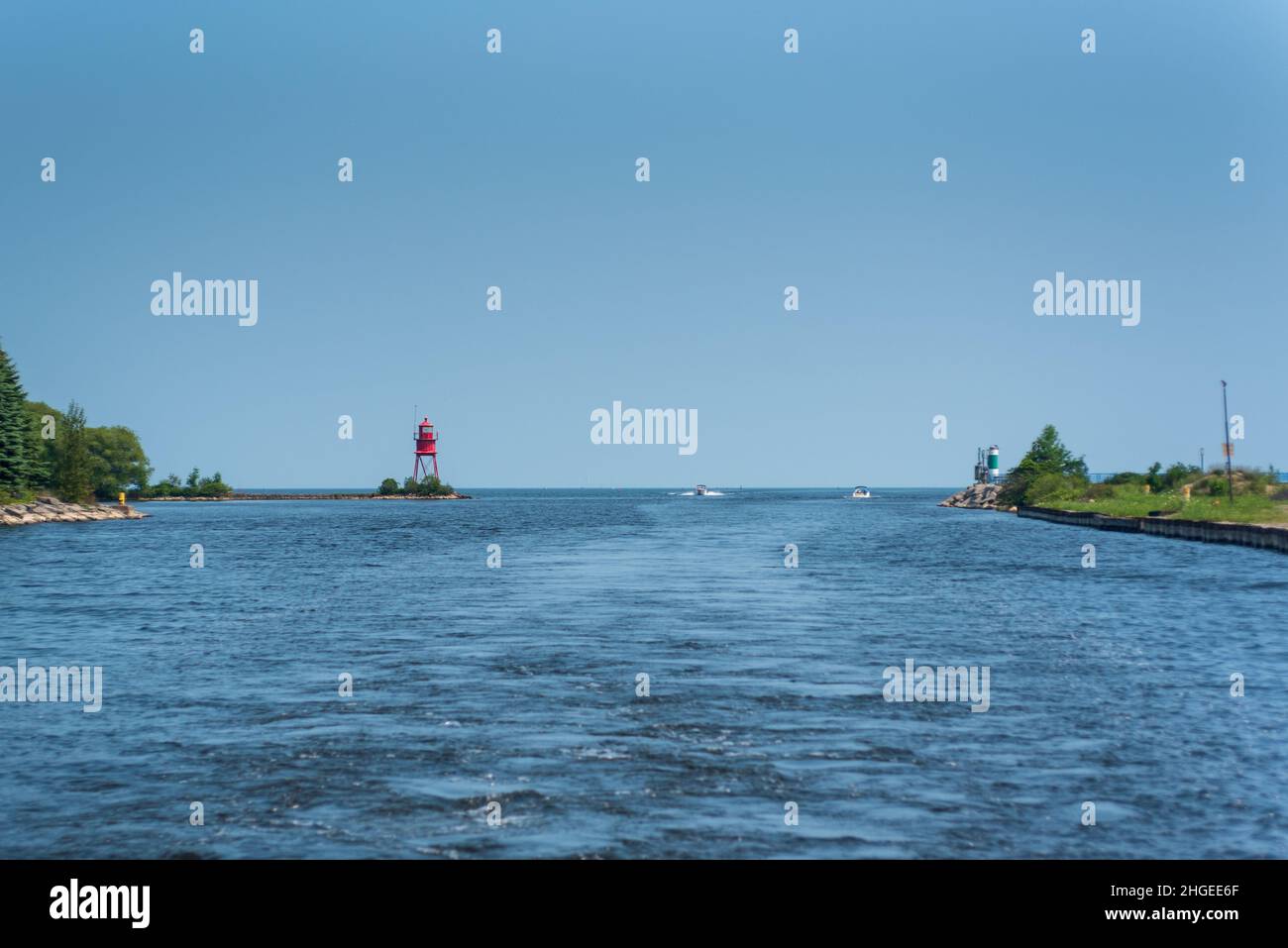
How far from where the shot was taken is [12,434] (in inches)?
4353

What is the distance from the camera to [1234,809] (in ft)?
43.9

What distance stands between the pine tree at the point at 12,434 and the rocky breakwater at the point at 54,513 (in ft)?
7.36

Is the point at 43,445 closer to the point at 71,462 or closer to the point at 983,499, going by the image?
the point at 71,462

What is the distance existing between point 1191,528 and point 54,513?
119 m

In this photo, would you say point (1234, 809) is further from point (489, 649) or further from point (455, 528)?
point (455, 528)

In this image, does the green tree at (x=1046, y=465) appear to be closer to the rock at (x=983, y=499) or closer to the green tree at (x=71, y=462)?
the rock at (x=983, y=499)

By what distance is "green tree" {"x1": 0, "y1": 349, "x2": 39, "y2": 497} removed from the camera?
110 metres

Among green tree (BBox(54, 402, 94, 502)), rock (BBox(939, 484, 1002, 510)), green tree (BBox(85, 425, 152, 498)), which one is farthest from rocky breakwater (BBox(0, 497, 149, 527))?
rock (BBox(939, 484, 1002, 510))

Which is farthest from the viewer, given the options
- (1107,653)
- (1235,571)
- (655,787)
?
(1235,571)

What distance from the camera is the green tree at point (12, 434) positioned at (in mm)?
109688

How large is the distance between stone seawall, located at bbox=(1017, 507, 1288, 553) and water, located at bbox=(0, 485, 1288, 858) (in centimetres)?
2385

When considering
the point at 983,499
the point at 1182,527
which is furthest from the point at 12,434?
the point at 983,499
